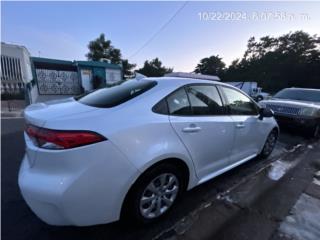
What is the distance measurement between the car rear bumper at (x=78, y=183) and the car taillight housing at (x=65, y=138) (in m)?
0.04

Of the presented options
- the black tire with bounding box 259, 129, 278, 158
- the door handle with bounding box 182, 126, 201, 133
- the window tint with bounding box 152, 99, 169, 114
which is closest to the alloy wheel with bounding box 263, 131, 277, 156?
the black tire with bounding box 259, 129, 278, 158

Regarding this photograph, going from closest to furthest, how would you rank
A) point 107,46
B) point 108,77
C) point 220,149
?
point 220,149 < point 108,77 < point 107,46

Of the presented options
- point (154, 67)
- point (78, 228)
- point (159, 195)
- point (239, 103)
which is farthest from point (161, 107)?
point (154, 67)

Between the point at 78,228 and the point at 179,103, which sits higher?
the point at 179,103

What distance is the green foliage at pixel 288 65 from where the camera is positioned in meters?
40.6

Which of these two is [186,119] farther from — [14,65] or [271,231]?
[14,65]

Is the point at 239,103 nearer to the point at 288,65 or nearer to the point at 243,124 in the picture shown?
the point at 243,124

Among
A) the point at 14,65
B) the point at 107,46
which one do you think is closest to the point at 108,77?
the point at 14,65

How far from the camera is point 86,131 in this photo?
5.20ft

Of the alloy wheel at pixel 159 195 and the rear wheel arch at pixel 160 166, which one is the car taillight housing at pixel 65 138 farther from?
the alloy wheel at pixel 159 195

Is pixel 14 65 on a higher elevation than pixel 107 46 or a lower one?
lower

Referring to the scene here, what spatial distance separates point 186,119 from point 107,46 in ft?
124

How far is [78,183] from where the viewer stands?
155 centimetres

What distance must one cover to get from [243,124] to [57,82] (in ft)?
51.0
